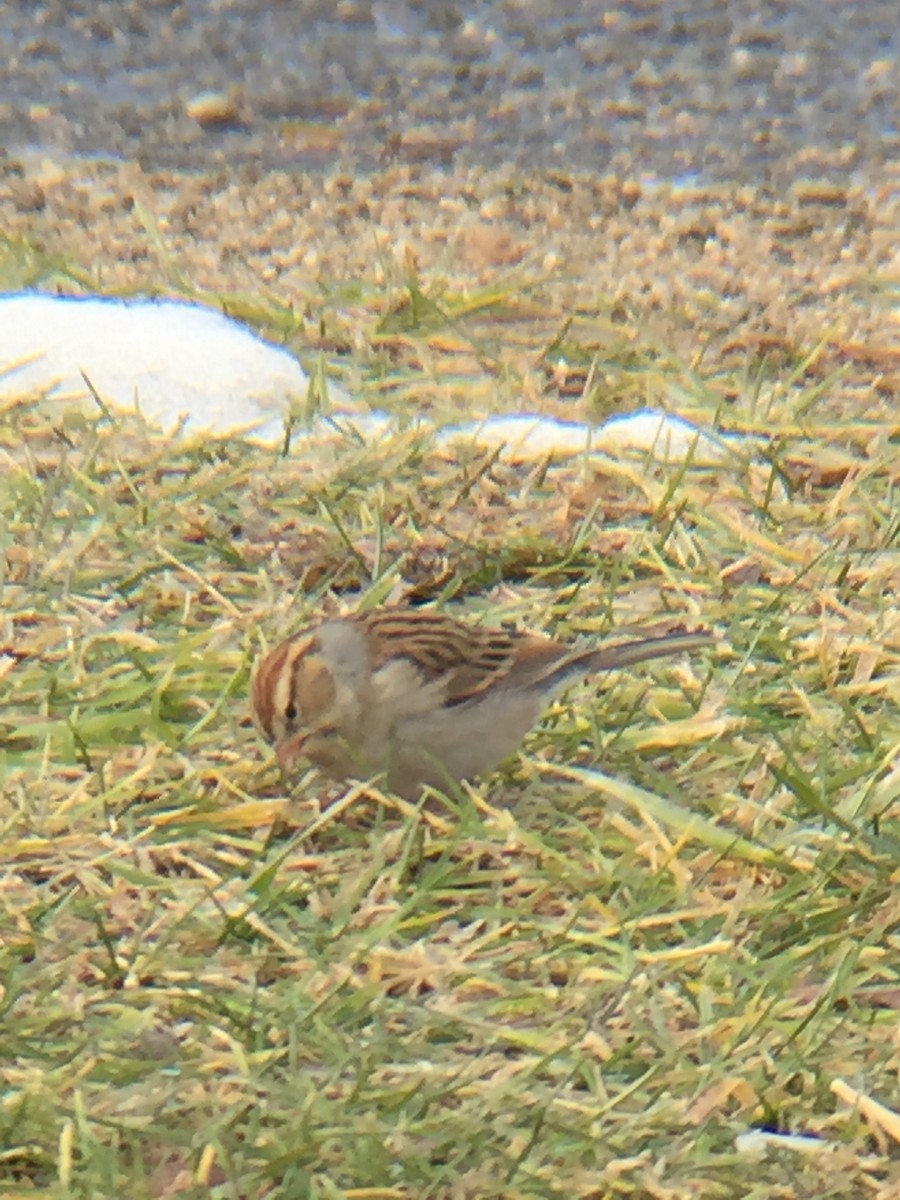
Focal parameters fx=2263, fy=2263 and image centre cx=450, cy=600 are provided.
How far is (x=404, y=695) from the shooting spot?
3.70 m

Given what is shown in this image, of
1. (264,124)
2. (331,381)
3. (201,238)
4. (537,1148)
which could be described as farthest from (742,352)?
(537,1148)

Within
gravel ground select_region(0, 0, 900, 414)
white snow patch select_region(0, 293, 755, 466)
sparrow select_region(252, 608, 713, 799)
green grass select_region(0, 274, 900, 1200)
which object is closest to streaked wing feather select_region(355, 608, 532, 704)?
sparrow select_region(252, 608, 713, 799)

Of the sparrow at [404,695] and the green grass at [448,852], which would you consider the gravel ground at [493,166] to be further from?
the sparrow at [404,695]

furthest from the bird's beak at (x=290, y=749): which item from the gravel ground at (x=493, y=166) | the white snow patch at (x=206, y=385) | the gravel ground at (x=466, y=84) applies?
the gravel ground at (x=466, y=84)

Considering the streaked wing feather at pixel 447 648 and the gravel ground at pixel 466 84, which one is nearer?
the streaked wing feather at pixel 447 648

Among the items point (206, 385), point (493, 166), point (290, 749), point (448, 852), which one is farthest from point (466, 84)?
point (448, 852)

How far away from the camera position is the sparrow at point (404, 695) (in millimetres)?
3576

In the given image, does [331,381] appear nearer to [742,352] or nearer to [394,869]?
[742,352]

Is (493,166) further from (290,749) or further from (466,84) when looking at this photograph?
(290,749)

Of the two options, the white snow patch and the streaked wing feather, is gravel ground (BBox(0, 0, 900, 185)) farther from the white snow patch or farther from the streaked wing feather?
the streaked wing feather

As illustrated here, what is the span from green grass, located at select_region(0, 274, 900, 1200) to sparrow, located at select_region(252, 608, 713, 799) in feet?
0.28

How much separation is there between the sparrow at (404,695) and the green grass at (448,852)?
0.09 m

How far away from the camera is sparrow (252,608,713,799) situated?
358 cm

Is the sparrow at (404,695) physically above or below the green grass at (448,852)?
above
